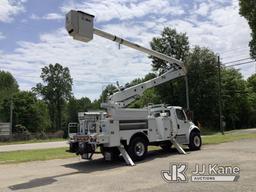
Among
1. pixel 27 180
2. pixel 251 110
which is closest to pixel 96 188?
pixel 27 180

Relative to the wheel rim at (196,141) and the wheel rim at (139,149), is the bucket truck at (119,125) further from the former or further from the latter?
the wheel rim at (196,141)

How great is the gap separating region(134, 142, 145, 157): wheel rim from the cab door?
326 cm

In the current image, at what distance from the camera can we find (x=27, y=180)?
12.2 m

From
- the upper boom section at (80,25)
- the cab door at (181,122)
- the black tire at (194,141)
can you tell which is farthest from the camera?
the black tire at (194,141)

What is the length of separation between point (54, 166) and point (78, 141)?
144 cm

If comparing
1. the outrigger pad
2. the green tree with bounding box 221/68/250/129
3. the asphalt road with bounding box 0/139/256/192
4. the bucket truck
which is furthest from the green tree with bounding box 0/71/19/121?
the outrigger pad

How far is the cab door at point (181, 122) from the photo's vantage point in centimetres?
1910

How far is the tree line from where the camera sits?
5325cm

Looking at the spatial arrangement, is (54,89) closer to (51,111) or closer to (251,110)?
(51,111)

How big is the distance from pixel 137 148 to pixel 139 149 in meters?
0.10

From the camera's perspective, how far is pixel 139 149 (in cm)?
1627

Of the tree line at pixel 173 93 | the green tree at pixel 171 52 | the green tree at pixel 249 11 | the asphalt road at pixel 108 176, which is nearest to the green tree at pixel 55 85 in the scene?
the tree line at pixel 173 93

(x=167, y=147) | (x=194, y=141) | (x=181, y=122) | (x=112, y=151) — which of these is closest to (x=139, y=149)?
(x=112, y=151)

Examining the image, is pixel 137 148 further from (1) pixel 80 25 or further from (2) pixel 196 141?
(1) pixel 80 25
